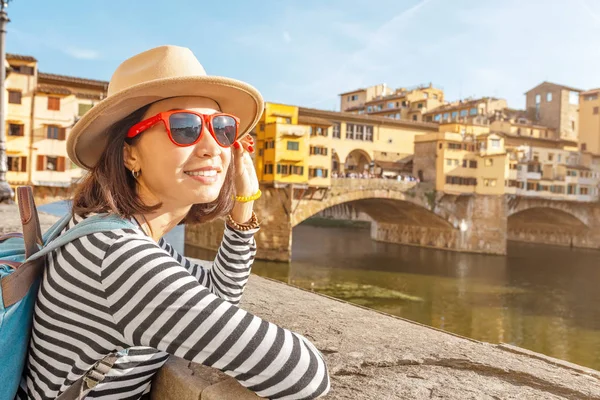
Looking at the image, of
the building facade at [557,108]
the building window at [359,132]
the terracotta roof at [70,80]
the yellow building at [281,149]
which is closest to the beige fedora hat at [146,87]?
the yellow building at [281,149]

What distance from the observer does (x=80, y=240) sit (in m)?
1.28

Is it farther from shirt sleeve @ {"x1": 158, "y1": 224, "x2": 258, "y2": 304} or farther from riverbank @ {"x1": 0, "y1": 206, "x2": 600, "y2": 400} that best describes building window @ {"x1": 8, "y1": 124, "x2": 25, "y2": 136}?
shirt sleeve @ {"x1": 158, "y1": 224, "x2": 258, "y2": 304}

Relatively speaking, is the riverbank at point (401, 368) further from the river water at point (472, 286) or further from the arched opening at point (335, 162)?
the arched opening at point (335, 162)

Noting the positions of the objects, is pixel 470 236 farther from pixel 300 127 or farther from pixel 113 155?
pixel 113 155

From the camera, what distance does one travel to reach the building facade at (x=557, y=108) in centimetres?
4588

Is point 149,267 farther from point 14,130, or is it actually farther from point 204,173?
point 14,130

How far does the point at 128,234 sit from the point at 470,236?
32738 millimetres

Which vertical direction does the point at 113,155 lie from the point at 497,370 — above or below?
above

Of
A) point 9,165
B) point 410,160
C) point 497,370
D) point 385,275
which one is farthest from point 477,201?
point 497,370

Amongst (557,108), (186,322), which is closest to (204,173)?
(186,322)

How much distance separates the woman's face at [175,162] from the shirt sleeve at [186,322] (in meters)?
0.33

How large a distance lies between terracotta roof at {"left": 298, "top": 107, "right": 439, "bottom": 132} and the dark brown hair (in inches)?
1103

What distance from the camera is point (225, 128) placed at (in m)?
1.63

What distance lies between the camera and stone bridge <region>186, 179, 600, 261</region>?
25891mm
